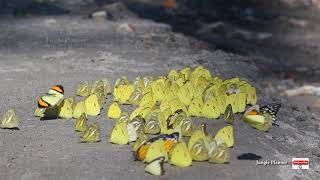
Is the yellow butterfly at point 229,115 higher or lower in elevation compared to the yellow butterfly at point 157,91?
lower

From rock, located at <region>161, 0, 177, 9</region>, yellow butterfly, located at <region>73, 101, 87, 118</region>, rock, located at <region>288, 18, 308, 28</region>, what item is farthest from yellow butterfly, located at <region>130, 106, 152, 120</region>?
rock, located at <region>161, 0, 177, 9</region>

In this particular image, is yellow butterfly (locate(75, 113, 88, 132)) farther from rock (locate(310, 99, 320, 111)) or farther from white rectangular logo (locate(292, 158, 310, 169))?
rock (locate(310, 99, 320, 111))

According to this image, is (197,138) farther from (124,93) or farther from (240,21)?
(240,21)

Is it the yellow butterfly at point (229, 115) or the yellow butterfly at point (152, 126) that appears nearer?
the yellow butterfly at point (152, 126)

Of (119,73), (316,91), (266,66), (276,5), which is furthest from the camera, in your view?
(276,5)

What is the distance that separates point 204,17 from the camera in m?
10.5

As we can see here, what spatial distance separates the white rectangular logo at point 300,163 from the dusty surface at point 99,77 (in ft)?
0.18

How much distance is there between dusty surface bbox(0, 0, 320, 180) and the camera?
3414mm

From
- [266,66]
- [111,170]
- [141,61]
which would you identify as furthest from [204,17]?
[111,170]

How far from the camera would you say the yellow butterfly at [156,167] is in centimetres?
330

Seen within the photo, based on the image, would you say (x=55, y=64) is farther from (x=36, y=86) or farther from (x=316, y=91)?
(x=316, y=91)

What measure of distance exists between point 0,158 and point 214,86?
1.98 m

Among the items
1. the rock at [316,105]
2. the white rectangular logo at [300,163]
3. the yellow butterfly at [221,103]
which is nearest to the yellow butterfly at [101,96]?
the yellow butterfly at [221,103]

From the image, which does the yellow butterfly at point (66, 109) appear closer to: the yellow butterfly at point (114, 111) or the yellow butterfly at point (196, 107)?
the yellow butterfly at point (114, 111)
